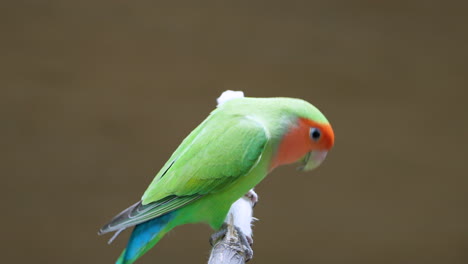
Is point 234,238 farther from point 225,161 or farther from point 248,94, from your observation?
point 248,94

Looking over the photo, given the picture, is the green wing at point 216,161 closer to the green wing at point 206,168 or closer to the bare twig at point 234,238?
the green wing at point 206,168

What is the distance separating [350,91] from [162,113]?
2.64 feet

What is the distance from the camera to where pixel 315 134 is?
170 cm

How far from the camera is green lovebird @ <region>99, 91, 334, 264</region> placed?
1701 millimetres

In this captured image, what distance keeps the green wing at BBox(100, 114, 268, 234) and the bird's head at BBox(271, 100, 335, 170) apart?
0.05 metres

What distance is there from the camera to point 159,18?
3.29 meters

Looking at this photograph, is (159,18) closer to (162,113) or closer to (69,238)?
(162,113)

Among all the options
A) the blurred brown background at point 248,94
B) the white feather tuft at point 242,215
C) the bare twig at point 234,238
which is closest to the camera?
the bare twig at point 234,238

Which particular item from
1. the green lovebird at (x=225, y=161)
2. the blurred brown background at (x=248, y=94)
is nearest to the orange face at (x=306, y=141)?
the green lovebird at (x=225, y=161)

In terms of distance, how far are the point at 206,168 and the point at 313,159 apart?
0.77 ft

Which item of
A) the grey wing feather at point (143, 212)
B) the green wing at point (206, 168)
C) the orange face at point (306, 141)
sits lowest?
the grey wing feather at point (143, 212)

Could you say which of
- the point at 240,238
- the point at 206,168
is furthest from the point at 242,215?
the point at 206,168

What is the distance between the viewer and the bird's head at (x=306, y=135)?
170 cm

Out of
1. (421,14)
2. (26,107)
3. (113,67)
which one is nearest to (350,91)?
(421,14)
